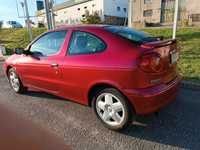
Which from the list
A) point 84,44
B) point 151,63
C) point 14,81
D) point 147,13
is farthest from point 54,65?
point 147,13

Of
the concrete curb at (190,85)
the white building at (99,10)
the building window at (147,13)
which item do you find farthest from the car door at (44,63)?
the white building at (99,10)

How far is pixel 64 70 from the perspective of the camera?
341cm

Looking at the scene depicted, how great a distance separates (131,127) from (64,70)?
4.73ft

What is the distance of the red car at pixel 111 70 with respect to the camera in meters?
2.66

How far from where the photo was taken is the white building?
3884 cm

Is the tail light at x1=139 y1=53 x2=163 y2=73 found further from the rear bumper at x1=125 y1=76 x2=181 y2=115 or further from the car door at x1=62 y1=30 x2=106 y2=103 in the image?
the car door at x1=62 y1=30 x2=106 y2=103

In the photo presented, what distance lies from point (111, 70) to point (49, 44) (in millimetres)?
1684

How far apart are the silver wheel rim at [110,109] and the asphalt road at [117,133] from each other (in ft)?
0.59

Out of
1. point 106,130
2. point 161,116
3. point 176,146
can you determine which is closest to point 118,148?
point 106,130

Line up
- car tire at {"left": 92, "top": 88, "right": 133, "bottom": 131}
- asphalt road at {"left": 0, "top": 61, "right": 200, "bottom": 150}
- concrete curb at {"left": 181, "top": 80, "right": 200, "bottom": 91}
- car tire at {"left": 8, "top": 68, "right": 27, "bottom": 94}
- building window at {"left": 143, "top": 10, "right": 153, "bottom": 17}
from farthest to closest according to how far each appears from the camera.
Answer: building window at {"left": 143, "top": 10, "right": 153, "bottom": 17}, car tire at {"left": 8, "top": 68, "right": 27, "bottom": 94}, concrete curb at {"left": 181, "top": 80, "right": 200, "bottom": 91}, car tire at {"left": 92, "top": 88, "right": 133, "bottom": 131}, asphalt road at {"left": 0, "top": 61, "right": 200, "bottom": 150}

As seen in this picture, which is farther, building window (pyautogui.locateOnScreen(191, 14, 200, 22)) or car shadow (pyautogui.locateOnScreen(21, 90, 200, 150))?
building window (pyautogui.locateOnScreen(191, 14, 200, 22))

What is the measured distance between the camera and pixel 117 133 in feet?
9.86

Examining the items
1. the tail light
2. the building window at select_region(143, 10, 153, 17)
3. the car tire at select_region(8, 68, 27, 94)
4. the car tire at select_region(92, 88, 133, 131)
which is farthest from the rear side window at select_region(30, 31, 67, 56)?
the building window at select_region(143, 10, 153, 17)

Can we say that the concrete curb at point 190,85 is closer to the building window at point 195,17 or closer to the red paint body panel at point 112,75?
the red paint body panel at point 112,75
